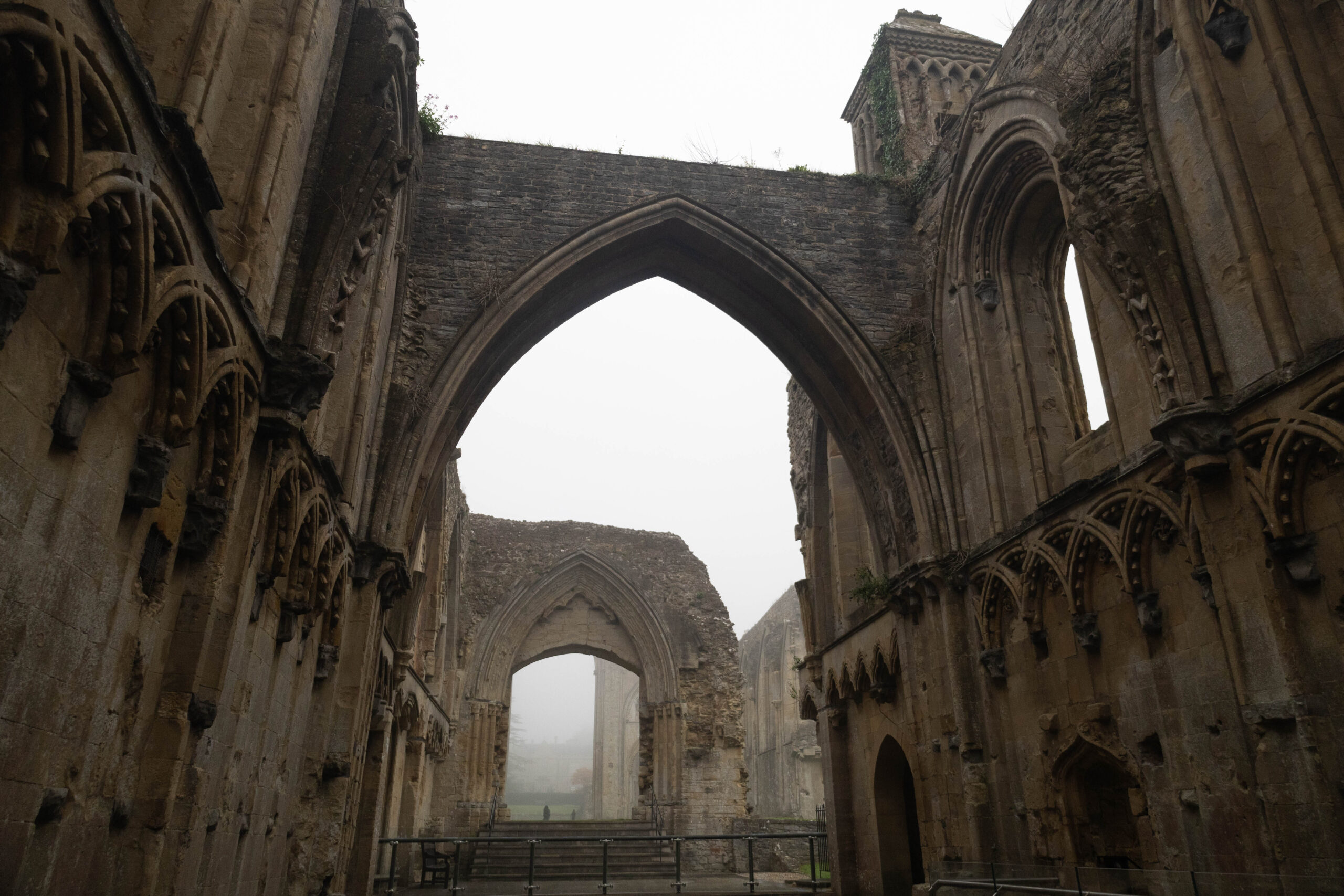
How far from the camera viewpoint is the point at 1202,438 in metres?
5.03

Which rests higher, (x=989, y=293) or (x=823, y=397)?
(x=989, y=293)

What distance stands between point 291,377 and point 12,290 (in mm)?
2359

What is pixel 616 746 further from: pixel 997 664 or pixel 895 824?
pixel 997 664

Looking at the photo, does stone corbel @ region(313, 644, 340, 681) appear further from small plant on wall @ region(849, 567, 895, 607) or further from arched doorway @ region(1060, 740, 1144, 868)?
arched doorway @ region(1060, 740, 1144, 868)

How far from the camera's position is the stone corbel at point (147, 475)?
3.33 meters

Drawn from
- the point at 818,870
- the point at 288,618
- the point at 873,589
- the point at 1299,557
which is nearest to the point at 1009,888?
the point at 1299,557

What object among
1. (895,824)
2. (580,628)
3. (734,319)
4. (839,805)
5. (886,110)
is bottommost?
(895,824)

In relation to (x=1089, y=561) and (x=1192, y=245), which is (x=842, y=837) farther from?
(x=1192, y=245)

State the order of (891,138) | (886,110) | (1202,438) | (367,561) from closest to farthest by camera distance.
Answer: (1202,438)
(367,561)
(891,138)
(886,110)

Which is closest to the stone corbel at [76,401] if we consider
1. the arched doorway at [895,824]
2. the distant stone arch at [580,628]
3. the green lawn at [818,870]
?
the arched doorway at [895,824]

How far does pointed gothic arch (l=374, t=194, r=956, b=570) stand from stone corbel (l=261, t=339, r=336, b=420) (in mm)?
3666

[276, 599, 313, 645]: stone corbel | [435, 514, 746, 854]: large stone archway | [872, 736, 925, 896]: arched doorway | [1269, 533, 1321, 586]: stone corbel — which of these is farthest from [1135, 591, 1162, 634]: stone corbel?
[435, 514, 746, 854]: large stone archway

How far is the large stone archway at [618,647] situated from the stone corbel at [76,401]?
1554 centimetres

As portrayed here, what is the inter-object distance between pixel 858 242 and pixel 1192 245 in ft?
15.8
